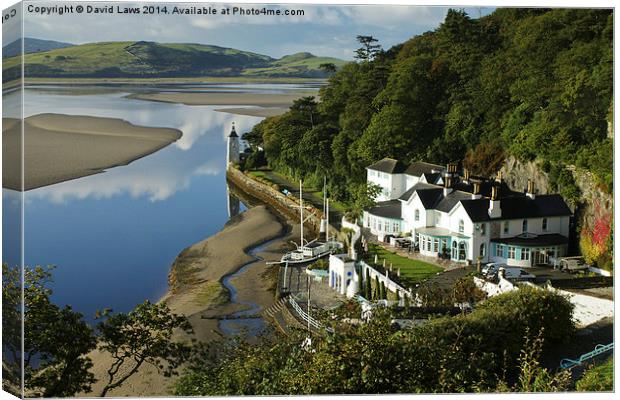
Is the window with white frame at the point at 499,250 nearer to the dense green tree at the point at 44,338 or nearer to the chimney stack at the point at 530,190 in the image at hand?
the chimney stack at the point at 530,190

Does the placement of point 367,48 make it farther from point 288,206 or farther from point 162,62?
point 162,62

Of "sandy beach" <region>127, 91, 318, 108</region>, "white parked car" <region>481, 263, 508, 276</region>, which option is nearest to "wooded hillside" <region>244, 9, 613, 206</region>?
"sandy beach" <region>127, 91, 318, 108</region>

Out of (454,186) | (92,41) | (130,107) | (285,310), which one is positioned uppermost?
(92,41)

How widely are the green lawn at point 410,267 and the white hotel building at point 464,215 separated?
172mm

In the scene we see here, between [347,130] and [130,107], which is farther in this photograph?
[347,130]

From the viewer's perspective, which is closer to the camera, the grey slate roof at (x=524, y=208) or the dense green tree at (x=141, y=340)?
the dense green tree at (x=141, y=340)

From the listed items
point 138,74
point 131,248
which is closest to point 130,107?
point 138,74

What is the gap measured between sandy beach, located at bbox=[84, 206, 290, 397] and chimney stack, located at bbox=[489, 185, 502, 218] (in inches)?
90.9

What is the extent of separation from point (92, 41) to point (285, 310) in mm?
3442

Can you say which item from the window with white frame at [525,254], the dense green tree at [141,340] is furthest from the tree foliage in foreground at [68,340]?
the window with white frame at [525,254]

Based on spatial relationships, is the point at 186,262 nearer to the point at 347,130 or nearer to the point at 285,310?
the point at 285,310

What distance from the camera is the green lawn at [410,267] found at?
10797 millimetres

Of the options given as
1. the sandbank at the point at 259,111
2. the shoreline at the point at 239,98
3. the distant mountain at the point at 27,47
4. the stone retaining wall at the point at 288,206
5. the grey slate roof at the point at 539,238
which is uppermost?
the distant mountain at the point at 27,47

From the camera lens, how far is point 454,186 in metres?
11.0
